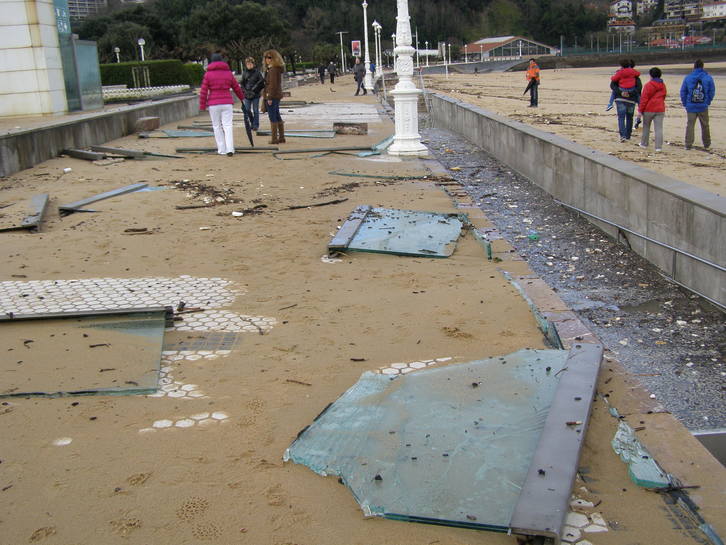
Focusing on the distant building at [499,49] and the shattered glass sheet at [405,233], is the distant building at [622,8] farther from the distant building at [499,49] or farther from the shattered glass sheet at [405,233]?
the shattered glass sheet at [405,233]

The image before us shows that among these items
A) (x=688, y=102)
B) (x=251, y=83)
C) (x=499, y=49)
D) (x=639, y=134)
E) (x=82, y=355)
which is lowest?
(x=82, y=355)

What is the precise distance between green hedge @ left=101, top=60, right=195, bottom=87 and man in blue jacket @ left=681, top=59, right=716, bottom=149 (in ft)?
124

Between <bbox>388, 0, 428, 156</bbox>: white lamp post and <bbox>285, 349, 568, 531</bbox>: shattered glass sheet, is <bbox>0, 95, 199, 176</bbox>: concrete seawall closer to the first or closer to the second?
<bbox>388, 0, 428, 156</bbox>: white lamp post

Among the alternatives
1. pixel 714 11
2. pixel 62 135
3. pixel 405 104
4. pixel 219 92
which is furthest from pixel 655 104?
pixel 714 11

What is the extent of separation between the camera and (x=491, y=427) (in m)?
3.45

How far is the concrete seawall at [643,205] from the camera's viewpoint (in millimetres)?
6469

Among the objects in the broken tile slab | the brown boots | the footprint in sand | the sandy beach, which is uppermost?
the brown boots

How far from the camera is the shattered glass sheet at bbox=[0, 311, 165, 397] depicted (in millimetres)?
3986

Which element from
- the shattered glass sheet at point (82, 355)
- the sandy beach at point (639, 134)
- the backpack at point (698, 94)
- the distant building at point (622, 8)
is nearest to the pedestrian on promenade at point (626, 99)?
the sandy beach at point (639, 134)

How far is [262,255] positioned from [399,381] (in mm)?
3225

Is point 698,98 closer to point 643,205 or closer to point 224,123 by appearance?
point 643,205

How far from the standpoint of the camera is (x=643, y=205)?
7.91 m

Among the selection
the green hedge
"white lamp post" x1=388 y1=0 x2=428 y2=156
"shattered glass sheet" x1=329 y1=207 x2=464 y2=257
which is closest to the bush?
the green hedge

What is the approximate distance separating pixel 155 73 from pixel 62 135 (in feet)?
109
